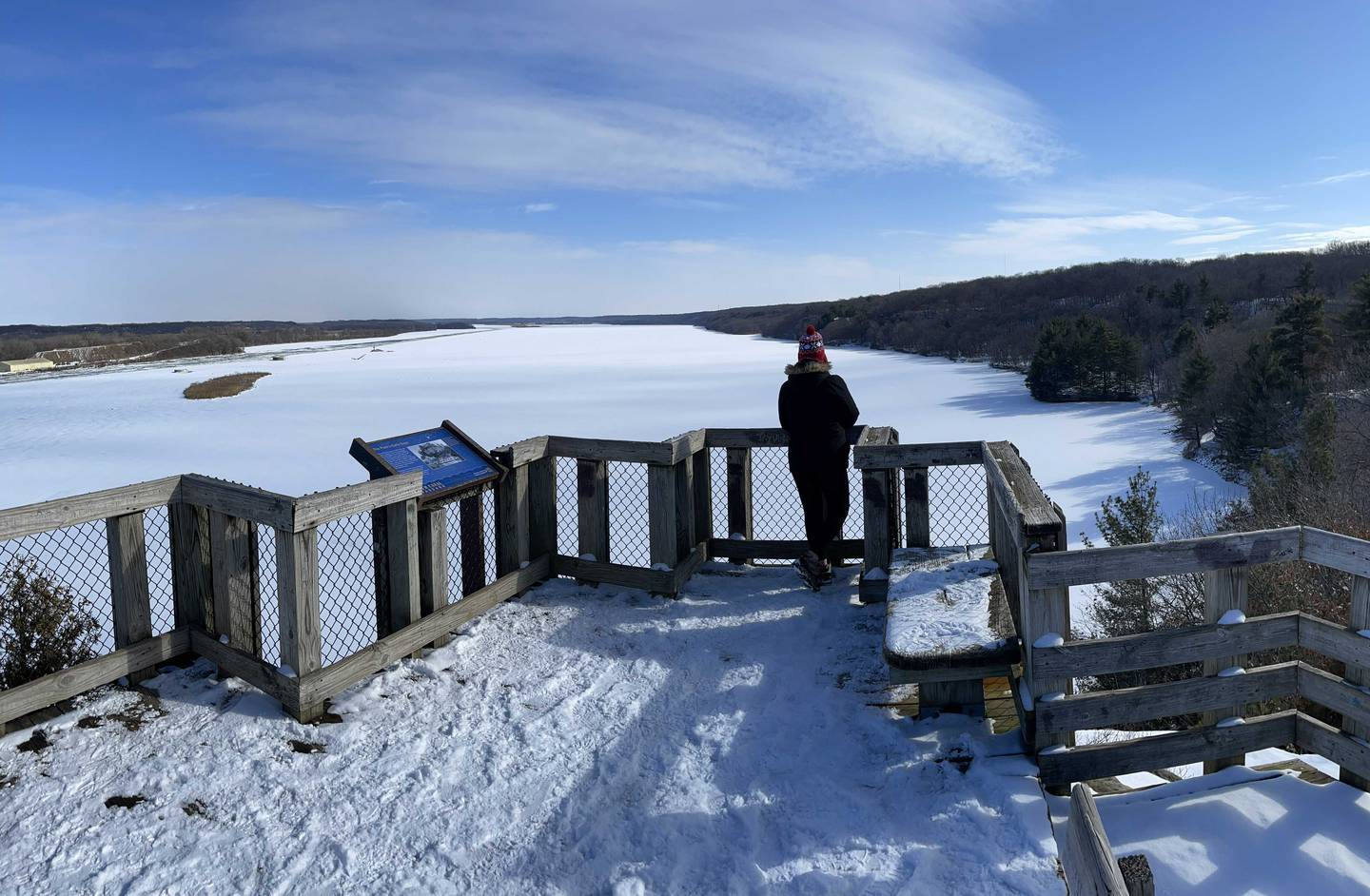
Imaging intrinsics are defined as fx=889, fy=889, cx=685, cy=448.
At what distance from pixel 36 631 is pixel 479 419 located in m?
24.7

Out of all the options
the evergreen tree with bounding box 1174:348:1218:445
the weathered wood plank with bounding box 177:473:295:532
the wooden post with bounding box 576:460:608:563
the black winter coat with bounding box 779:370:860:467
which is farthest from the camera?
the evergreen tree with bounding box 1174:348:1218:445

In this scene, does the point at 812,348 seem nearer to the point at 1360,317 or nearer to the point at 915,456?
the point at 915,456

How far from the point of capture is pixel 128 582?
4.41 meters

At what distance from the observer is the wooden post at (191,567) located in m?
4.64

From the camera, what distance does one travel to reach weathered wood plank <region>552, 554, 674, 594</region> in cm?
617

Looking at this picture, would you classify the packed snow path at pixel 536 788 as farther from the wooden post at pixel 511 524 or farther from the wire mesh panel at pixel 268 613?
the wooden post at pixel 511 524

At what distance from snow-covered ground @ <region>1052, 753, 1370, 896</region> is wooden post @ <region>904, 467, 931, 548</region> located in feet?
7.37

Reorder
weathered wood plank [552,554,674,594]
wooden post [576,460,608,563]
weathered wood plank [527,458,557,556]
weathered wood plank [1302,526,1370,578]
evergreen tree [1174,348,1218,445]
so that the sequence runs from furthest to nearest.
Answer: evergreen tree [1174,348,1218,445] < weathered wood plank [527,458,557,556] < wooden post [576,460,608,563] < weathered wood plank [552,554,674,594] < weathered wood plank [1302,526,1370,578]

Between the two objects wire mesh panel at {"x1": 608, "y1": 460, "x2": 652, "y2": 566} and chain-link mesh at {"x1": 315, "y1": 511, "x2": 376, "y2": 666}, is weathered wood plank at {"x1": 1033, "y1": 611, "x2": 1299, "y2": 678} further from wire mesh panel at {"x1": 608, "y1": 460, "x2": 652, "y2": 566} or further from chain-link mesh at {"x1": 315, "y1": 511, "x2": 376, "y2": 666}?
wire mesh panel at {"x1": 608, "y1": 460, "x2": 652, "y2": 566}

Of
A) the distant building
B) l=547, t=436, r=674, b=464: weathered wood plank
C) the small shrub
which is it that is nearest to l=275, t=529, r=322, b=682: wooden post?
the small shrub

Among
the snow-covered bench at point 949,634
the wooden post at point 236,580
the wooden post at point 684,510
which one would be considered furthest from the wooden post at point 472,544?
the snow-covered bench at point 949,634

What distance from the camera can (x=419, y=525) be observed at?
5.27 metres

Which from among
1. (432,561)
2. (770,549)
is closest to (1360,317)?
(770,549)

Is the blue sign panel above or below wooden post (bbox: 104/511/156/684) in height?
above
